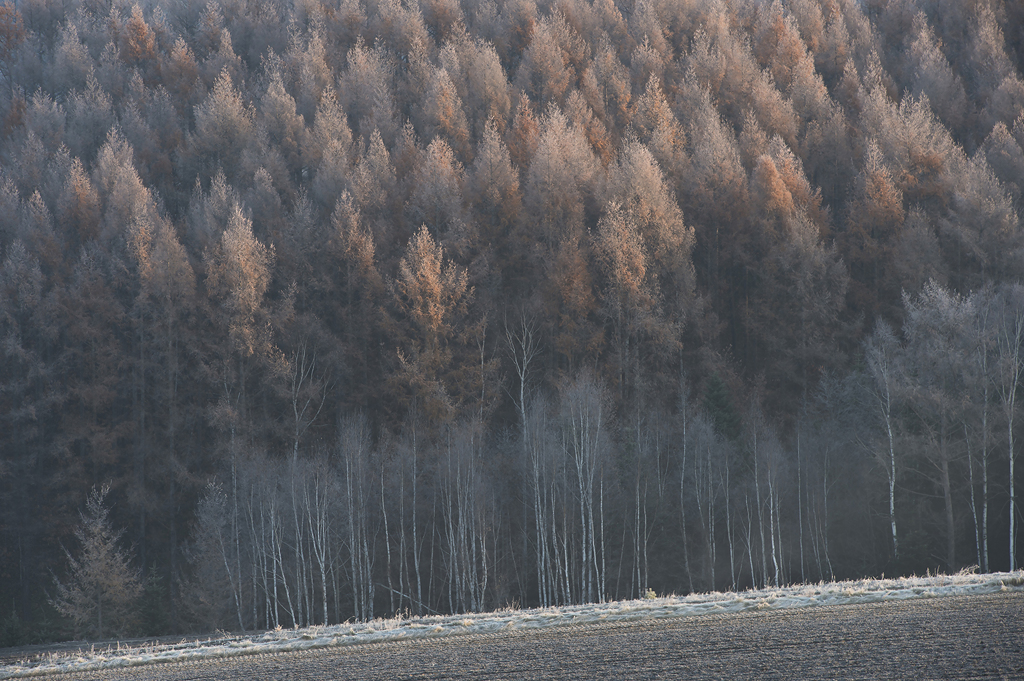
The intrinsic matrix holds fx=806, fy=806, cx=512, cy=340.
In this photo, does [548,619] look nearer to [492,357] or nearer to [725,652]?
[725,652]

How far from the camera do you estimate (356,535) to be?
36.2m

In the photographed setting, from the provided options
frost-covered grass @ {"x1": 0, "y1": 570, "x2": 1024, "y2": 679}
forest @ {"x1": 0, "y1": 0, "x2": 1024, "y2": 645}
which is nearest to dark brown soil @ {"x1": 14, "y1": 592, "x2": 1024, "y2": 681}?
frost-covered grass @ {"x1": 0, "y1": 570, "x2": 1024, "y2": 679}

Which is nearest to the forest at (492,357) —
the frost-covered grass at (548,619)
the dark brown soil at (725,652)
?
the frost-covered grass at (548,619)

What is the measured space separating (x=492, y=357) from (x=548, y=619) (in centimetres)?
2631

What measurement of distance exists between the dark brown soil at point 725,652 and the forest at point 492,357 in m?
11.6

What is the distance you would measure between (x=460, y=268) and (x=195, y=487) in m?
17.2

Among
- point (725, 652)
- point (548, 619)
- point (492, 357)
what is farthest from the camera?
point (492, 357)

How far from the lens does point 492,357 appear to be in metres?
42.7

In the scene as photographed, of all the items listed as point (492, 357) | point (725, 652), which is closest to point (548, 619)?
point (725, 652)

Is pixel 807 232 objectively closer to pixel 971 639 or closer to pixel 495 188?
pixel 495 188

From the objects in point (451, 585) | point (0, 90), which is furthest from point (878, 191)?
point (0, 90)

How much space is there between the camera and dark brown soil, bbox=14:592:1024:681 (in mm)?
11633

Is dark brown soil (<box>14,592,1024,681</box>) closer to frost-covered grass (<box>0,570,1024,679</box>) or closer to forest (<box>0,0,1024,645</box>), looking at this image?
frost-covered grass (<box>0,570,1024,679</box>)

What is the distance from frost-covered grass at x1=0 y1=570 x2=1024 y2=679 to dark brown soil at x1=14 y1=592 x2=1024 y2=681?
1.67ft
